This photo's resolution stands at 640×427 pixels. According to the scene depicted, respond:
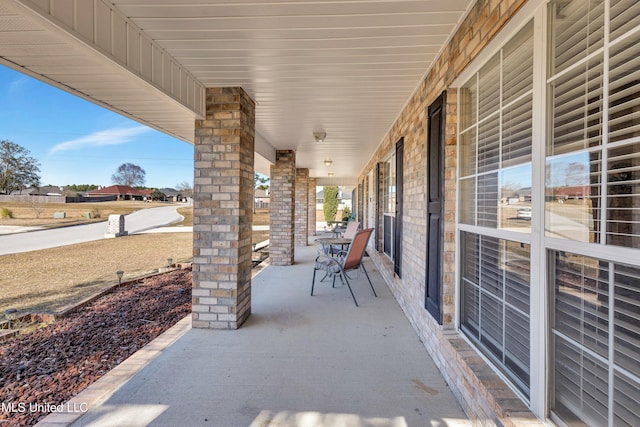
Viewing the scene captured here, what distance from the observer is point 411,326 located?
3172mm

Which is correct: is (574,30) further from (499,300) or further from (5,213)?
(5,213)

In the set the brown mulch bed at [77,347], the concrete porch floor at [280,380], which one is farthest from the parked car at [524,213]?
the brown mulch bed at [77,347]

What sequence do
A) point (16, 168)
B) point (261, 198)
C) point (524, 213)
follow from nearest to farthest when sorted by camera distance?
point (524, 213)
point (16, 168)
point (261, 198)

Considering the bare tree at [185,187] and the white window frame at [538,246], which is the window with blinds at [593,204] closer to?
the white window frame at [538,246]

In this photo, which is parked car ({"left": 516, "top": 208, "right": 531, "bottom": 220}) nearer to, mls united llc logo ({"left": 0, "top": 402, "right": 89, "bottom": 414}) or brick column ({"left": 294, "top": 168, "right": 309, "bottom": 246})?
mls united llc logo ({"left": 0, "top": 402, "right": 89, "bottom": 414})

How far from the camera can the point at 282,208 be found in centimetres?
662

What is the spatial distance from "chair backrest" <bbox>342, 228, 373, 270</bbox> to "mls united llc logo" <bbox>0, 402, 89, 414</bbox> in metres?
3.06

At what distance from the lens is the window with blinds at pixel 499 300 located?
1.52 m

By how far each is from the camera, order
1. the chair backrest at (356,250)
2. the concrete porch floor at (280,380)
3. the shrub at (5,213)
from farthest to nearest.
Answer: the shrub at (5,213) → the chair backrest at (356,250) → the concrete porch floor at (280,380)

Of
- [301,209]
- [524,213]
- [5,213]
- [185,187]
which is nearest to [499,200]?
[524,213]

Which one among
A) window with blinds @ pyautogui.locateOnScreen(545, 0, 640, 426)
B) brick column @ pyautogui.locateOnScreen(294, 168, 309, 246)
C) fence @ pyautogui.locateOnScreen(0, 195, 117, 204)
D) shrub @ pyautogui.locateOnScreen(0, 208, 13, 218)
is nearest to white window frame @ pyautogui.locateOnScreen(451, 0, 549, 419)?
window with blinds @ pyautogui.locateOnScreen(545, 0, 640, 426)

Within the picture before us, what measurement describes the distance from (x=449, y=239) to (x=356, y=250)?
2119 mm

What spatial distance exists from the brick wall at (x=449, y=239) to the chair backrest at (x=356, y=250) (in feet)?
2.31

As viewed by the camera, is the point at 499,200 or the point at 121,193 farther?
the point at 121,193
